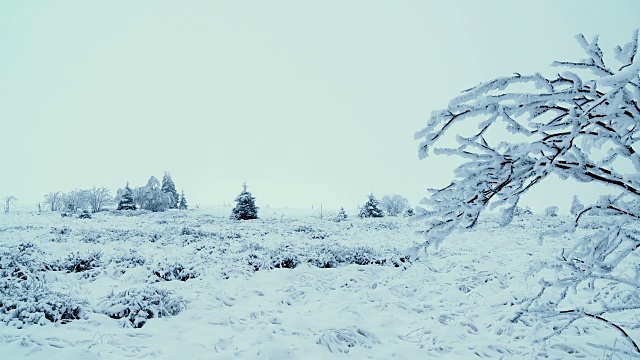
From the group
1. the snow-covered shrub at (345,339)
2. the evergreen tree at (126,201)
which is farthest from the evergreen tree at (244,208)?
the snow-covered shrub at (345,339)

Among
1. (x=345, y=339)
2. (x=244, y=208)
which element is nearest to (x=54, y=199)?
(x=244, y=208)

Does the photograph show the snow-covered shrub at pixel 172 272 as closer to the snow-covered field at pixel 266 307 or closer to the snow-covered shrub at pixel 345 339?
the snow-covered field at pixel 266 307

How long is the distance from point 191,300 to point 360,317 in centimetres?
367

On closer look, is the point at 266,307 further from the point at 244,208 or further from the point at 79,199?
the point at 79,199

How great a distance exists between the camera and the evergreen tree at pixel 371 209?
36.6 metres

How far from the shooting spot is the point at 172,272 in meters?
8.84

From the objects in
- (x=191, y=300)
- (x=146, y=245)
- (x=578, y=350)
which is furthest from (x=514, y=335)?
(x=146, y=245)

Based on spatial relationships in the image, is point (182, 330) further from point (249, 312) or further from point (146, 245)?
point (146, 245)

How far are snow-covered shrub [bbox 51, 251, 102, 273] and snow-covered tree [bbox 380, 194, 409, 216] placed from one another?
50223 mm

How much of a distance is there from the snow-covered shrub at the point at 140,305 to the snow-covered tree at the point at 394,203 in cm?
5173

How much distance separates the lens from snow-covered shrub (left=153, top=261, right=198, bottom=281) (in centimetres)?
865

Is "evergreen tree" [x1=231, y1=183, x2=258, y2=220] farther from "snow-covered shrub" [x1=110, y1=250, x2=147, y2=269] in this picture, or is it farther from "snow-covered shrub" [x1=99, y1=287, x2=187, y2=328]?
"snow-covered shrub" [x1=99, y1=287, x2=187, y2=328]

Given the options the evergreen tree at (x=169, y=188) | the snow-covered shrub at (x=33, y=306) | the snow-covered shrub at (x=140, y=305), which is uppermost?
the evergreen tree at (x=169, y=188)

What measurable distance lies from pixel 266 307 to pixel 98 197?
60247 mm
